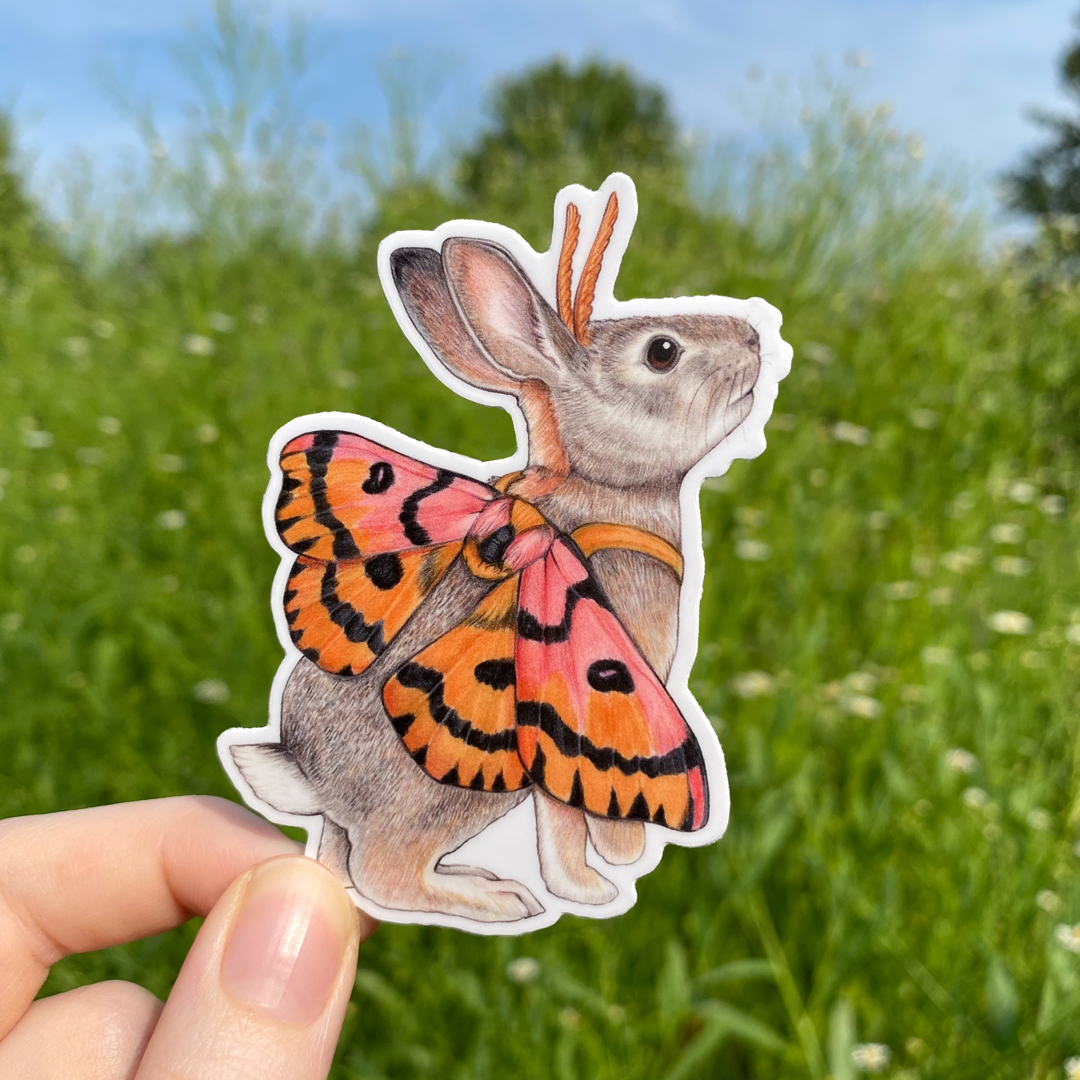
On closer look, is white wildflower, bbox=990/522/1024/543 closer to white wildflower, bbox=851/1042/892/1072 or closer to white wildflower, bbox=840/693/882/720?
white wildflower, bbox=840/693/882/720

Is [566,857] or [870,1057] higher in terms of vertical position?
[566,857]

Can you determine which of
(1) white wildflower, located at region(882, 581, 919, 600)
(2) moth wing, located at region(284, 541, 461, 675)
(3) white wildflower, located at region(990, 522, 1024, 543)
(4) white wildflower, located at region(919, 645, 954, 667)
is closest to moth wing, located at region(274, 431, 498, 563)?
(2) moth wing, located at region(284, 541, 461, 675)

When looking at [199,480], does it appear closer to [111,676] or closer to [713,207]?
[111,676]

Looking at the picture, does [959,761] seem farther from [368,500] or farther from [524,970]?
[368,500]

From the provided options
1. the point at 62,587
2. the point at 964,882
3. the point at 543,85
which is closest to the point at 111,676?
the point at 62,587

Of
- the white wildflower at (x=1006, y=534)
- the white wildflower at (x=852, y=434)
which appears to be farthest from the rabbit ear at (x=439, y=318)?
the white wildflower at (x=852, y=434)

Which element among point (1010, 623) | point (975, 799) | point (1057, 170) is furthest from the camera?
point (1057, 170)

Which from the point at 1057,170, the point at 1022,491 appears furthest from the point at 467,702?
the point at 1057,170
